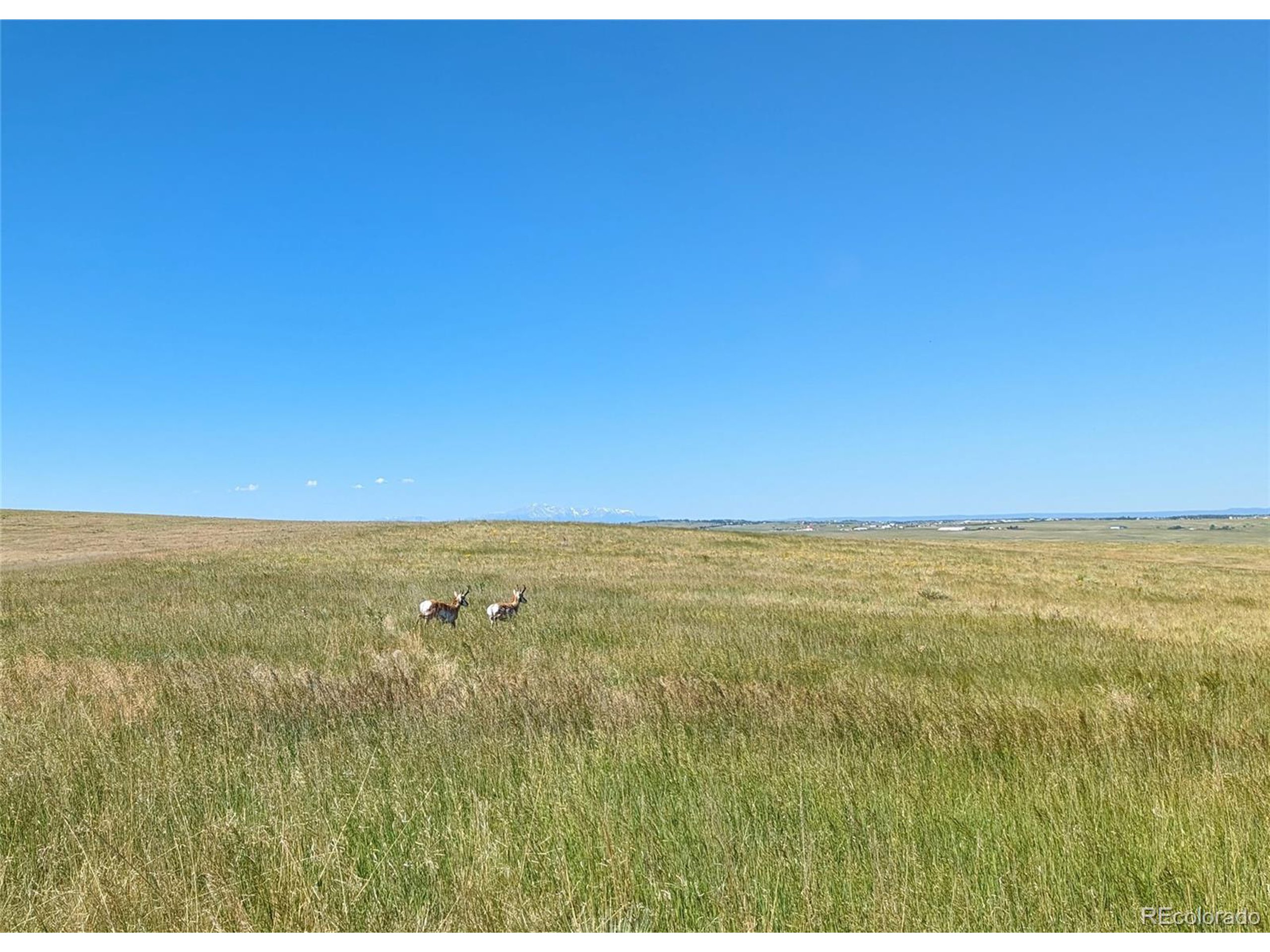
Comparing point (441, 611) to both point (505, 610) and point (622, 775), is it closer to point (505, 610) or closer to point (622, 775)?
point (505, 610)

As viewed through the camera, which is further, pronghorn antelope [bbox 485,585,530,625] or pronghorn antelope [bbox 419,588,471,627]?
pronghorn antelope [bbox 485,585,530,625]

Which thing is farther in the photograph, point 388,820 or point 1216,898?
point 388,820

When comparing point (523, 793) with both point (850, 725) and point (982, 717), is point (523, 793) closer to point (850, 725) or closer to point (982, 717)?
point (850, 725)

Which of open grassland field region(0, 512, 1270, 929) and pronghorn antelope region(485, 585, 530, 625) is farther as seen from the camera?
pronghorn antelope region(485, 585, 530, 625)

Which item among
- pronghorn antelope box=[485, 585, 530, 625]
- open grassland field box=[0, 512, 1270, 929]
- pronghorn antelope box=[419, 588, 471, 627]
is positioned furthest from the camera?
pronghorn antelope box=[485, 585, 530, 625]

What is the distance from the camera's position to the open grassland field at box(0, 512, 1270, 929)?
10.0 ft

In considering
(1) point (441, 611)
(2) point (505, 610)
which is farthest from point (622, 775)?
(2) point (505, 610)

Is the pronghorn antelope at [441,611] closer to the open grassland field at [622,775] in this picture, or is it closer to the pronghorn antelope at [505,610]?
the open grassland field at [622,775]

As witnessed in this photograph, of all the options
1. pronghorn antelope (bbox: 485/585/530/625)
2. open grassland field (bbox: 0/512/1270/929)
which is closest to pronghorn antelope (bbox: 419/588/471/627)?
open grassland field (bbox: 0/512/1270/929)

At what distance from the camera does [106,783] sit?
4.21 meters

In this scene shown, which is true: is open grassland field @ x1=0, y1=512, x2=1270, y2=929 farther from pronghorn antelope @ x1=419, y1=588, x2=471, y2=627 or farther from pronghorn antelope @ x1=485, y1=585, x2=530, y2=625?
pronghorn antelope @ x1=419, y1=588, x2=471, y2=627

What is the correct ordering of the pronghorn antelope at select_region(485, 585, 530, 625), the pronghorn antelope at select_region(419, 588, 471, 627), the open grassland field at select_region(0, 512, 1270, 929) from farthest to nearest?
the pronghorn antelope at select_region(485, 585, 530, 625)
the pronghorn antelope at select_region(419, 588, 471, 627)
the open grassland field at select_region(0, 512, 1270, 929)
